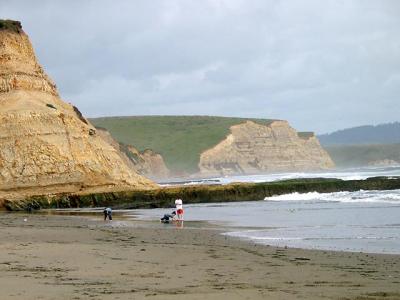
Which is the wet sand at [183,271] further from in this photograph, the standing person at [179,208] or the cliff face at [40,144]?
the cliff face at [40,144]

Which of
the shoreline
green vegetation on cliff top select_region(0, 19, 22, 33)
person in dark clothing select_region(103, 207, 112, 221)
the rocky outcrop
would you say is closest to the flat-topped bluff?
the rocky outcrop

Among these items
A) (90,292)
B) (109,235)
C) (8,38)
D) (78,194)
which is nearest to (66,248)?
(109,235)

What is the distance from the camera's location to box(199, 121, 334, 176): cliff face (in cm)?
13738

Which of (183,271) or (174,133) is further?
(174,133)

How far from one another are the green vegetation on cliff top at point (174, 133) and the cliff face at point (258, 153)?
2.88 metres

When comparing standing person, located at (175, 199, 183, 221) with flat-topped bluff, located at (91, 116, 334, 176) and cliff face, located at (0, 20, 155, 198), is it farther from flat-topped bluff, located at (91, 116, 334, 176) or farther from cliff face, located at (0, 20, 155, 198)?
flat-topped bluff, located at (91, 116, 334, 176)

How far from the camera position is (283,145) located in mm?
141625

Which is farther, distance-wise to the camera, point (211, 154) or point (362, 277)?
point (211, 154)

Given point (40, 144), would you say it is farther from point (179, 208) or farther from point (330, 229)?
point (330, 229)

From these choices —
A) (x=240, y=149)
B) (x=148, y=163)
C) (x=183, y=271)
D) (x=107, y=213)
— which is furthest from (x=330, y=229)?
(x=240, y=149)

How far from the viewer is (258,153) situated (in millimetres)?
139375

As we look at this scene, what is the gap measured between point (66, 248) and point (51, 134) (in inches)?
1053

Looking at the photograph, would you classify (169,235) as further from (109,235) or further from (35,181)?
(35,181)

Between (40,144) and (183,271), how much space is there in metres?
30.2
